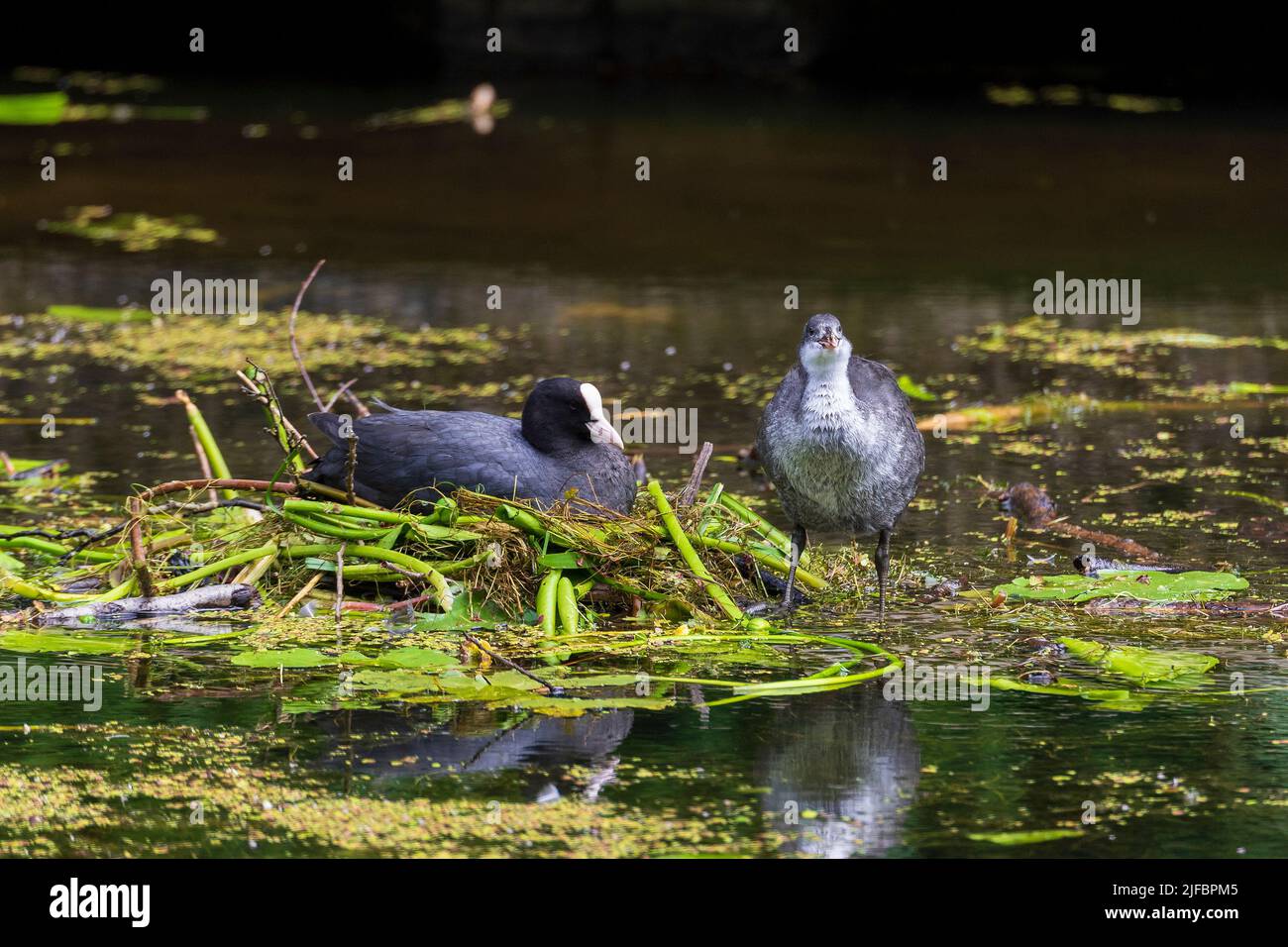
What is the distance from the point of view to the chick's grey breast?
548 centimetres

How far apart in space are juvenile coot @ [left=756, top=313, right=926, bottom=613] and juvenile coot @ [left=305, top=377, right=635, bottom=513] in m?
0.55

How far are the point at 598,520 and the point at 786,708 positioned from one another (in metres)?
1.22

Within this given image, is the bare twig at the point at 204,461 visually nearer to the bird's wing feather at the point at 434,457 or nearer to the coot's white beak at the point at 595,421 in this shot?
the bird's wing feather at the point at 434,457

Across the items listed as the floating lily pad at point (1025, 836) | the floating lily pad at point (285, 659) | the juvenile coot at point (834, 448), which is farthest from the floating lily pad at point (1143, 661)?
the floating lily pad at point (285, 659)

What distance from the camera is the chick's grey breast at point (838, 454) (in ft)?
18.0

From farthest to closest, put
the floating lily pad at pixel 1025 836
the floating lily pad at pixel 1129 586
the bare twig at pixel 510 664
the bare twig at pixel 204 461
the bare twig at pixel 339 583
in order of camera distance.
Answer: the bare twig at pixel 204 461
the floating lily pad at pixel 1129 586
the bare twig at pixel 339 583
the bare twig at pixel 510 664
the floating lily pad at pixel 1025 836

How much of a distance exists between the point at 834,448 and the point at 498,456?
1.07 meters

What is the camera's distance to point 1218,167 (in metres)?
15.4

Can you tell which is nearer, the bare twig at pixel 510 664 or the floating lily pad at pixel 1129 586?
the bare twig at pixel 510 664

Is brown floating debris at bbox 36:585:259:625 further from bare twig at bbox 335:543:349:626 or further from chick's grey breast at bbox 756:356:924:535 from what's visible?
chick's grey breast at bbox 756:356:924:535

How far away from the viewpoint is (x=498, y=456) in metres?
5.87

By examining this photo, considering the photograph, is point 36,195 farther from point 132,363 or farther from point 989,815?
point 989,815

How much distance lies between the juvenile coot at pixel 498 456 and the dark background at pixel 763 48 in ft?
50.7

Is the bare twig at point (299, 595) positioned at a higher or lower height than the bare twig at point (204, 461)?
lower
